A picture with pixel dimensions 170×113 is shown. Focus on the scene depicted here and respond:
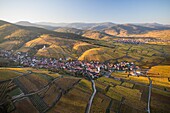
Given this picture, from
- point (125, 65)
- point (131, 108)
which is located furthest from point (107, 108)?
point (125, 65)

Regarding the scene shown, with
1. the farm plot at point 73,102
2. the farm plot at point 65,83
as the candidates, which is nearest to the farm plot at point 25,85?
the farm plot at point 65,83

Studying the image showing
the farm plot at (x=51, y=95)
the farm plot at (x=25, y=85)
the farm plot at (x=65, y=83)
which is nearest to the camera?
the farm plot at (x=51, y=95)

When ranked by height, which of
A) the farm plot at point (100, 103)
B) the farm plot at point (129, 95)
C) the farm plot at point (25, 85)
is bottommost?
the farm plot at point (129, 95)

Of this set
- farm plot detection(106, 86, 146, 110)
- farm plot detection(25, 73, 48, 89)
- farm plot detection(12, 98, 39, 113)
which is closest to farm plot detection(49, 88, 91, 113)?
farm plot detection(12, 98, 39, 113)

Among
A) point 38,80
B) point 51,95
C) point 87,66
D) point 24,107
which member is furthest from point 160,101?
point 87,66

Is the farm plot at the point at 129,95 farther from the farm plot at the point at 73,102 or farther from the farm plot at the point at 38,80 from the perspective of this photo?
the farm plot at the point at 38,80

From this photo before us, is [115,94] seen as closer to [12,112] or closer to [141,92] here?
[141,92]

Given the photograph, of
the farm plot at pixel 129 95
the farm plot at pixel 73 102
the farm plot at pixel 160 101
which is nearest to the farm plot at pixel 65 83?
the farm plot at pixel 73 102

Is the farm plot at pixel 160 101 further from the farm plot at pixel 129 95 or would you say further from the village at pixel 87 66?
the village at pixel 87 66

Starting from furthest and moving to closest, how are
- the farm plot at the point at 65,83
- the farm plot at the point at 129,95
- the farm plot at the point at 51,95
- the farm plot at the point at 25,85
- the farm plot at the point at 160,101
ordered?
the farm plot at the point at 65,83, the farm plot at the point at 129,95, the farm plot at the point at 160,101, the farm plot at the point at 25,85, the farm plot at the point at 51,95

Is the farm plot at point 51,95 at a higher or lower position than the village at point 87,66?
higher

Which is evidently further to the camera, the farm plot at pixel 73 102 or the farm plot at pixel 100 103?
the farm plot at pixel 100 103

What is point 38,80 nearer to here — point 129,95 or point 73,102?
point 73,102
